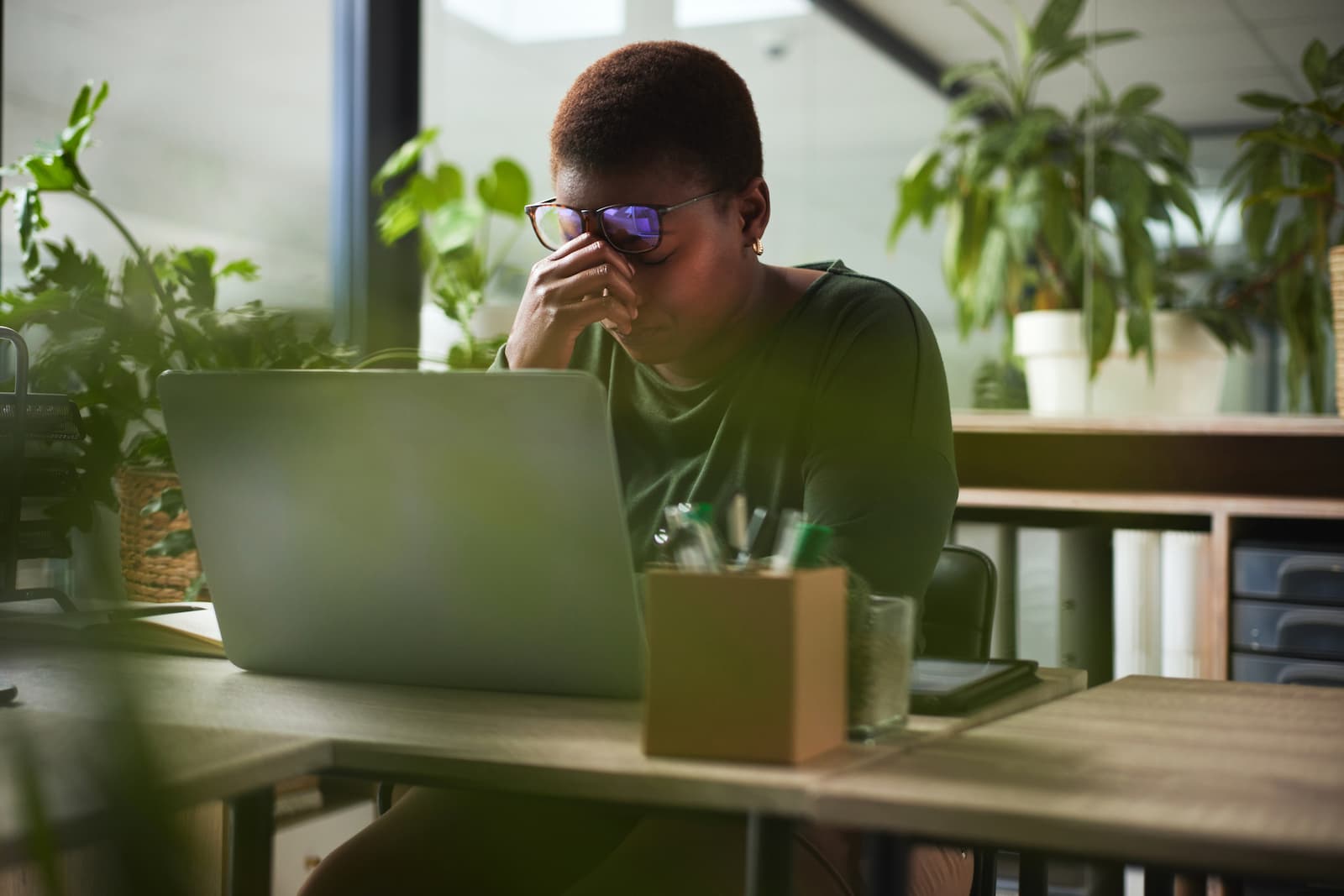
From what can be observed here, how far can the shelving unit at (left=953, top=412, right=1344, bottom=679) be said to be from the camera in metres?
2.37

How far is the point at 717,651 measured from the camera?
77cm

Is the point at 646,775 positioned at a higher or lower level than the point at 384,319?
lower

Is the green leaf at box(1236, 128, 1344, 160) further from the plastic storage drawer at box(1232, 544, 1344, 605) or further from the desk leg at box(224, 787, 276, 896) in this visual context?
the desk leg at box(224, 787, 276, 896)

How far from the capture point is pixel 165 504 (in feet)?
6.45

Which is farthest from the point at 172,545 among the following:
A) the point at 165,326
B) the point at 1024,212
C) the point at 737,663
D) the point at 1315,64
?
the point at 1315,64

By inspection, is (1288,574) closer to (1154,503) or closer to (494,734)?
(1154,503)

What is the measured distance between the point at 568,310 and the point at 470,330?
1.55m

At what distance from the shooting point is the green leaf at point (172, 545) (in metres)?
1.98

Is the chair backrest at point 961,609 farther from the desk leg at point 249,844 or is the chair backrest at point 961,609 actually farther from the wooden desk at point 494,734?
the desk leg at point 249,844

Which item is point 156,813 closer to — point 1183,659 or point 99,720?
point 99,720

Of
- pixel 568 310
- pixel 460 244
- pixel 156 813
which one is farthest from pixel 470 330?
pixel 156 813

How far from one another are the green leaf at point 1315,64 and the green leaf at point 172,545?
2206 millimetres

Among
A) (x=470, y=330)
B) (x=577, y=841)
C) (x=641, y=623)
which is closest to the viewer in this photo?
(x=641, y=623)

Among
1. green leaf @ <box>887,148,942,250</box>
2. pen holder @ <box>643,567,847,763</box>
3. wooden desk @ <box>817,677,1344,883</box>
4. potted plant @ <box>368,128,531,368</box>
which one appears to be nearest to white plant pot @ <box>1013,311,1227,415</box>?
green leaf @ <box>887,148,942,250</box>
